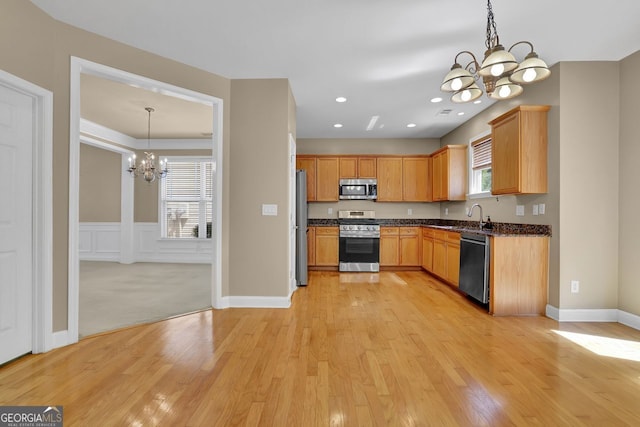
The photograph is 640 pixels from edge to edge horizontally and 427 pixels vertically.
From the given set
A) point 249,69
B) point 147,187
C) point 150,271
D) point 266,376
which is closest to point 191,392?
point 266,376

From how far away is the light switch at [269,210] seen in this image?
12.7 ft

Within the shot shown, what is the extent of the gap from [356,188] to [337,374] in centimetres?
467

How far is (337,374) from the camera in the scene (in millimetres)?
2236

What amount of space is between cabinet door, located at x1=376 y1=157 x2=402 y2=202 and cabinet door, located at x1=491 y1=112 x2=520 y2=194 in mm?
2549

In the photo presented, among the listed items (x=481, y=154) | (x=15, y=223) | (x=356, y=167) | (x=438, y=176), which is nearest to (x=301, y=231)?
(x=356, y=167)

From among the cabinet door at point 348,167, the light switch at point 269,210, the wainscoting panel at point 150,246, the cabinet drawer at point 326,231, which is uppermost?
the cabinet door at point 348,167

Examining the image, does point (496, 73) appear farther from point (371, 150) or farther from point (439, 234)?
point (371, 150)

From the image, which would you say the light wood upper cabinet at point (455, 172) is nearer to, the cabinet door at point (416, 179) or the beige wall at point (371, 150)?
the cabinet door at point (416, 179)

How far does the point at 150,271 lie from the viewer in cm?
621

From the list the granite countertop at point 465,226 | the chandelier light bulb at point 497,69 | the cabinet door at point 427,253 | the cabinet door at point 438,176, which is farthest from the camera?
the cabinet door at point 438,176

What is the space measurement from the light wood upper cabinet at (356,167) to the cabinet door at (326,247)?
1.19 meters

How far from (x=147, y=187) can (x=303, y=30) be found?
592cm

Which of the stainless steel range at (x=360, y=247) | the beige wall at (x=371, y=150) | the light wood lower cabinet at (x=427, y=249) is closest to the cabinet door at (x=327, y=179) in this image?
the beige wall at (x=371, y=150)

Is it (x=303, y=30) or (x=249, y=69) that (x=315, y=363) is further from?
(x=249, y=69)
